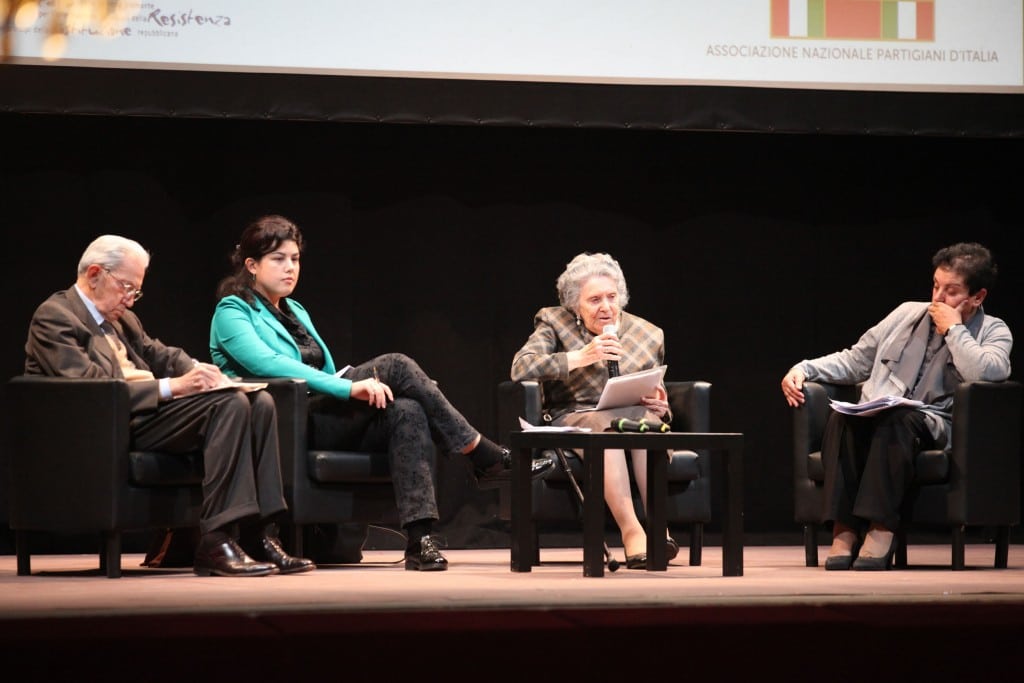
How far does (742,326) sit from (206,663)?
421cm

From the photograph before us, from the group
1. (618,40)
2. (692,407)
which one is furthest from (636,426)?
(618,40)

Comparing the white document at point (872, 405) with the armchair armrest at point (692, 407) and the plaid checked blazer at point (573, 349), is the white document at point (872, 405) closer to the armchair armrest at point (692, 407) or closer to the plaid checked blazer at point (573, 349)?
the armchair armrest at point (692, 407)

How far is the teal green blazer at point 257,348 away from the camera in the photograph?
4.44 m

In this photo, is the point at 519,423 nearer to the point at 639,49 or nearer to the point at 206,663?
the point at 639,49

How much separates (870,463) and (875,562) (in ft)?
1.00

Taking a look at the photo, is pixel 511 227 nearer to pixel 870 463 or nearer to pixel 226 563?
pixel 870 463

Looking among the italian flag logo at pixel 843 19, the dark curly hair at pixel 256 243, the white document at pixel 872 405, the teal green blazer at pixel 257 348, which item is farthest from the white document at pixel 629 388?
the italian flag logo at pixel 843 19

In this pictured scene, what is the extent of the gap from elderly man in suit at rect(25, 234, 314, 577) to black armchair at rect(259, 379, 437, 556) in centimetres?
14

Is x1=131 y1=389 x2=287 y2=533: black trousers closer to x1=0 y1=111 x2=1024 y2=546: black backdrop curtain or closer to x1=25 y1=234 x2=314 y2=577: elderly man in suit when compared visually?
x1=25 y1=234 x2=314 y2=577: elderly man in suit

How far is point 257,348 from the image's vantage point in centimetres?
444

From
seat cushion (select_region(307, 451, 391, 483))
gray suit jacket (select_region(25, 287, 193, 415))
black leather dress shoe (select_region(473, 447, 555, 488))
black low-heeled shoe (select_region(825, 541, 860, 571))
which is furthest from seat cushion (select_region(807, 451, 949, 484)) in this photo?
gray suit jacket (select_region(25, 287, 193, 415))

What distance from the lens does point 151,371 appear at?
4.55 metres

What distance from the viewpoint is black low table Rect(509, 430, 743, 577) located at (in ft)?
12.7

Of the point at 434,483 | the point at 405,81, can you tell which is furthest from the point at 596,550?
the point at 405,81
